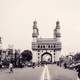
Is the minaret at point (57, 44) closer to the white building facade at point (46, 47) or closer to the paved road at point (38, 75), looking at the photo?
the white building facade at point (46, 47)

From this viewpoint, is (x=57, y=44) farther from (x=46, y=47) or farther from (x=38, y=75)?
(x=38, y=75)

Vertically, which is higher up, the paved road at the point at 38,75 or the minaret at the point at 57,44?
the minaret at the point at 57,44

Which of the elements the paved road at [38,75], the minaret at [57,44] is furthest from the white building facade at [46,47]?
the paved road at [38,75]

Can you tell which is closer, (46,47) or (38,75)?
(38,75)

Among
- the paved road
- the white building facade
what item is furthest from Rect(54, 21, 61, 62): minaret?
the paved road

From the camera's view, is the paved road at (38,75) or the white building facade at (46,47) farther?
the white building facade at (46,47)

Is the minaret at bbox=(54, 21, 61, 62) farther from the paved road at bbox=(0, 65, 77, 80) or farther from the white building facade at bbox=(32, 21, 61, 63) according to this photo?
the paved road at bbox=(0, 65, 77, 80)

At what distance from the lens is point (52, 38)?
19462cm

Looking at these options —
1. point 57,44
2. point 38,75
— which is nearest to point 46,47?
point 57,44

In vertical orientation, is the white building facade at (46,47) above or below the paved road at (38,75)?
above

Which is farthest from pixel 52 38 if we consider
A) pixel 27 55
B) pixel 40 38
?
pixel 27 55

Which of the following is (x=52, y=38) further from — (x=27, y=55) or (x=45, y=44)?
(x=27, y=55)

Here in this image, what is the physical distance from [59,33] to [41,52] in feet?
42.0

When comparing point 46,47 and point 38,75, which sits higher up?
point 46,47
